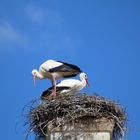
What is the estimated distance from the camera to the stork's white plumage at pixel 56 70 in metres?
10.8

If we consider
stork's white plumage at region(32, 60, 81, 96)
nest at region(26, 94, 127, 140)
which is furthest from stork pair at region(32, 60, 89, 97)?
nest at region(26, 94, 127, 140)

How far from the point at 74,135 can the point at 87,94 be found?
47.5 inches

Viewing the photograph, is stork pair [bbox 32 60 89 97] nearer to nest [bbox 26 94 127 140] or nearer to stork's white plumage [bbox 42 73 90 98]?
stork's white plumage [bbox 42 73 90 98]

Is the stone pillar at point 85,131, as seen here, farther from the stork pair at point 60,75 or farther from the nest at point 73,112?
the stork pair at point 60,75

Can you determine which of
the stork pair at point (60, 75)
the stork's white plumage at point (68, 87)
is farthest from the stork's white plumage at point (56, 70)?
the stork's white plumage at point (68, 87)

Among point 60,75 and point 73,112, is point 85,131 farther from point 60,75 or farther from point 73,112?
point 60,75

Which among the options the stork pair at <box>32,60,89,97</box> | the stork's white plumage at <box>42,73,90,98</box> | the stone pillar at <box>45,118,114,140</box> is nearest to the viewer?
the stone pillar at <box>45,118,114,140</box>

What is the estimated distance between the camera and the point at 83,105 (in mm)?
8453

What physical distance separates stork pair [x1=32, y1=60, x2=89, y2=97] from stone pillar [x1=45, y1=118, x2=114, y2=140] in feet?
7.06

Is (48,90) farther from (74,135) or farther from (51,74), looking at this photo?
(74,135)

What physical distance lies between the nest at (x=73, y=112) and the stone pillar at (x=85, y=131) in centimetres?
9

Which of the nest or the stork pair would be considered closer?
the nest

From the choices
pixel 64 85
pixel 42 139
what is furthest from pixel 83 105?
pixel 64 85

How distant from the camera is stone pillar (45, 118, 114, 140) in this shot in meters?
7.80
